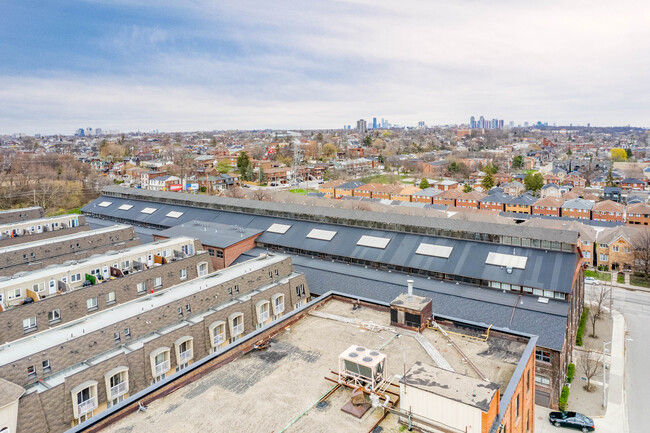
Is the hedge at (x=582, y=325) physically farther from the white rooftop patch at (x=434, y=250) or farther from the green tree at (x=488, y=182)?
the green tree at (x=488, y=182)

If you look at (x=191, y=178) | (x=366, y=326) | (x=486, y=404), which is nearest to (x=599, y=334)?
(x=366, y=326)

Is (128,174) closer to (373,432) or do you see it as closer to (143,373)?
(143,373)

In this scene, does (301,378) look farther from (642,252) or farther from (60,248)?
(642,252)

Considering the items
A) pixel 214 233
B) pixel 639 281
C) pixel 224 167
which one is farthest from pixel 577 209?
pixel 224 167

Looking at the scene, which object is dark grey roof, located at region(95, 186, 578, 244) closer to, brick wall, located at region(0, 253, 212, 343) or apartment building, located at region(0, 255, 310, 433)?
apartment building, located at region(0, 255, 310, 433)

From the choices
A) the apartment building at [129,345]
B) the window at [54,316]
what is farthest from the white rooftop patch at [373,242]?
the window at [54,316]
